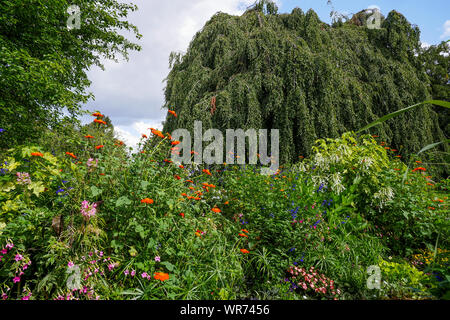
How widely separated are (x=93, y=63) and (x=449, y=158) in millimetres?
10096

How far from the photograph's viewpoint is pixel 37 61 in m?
3.91

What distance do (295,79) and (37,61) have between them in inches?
189

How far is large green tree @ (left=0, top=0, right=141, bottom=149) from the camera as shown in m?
3.84

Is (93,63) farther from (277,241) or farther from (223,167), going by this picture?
(277,241)

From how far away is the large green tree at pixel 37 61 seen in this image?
384cm

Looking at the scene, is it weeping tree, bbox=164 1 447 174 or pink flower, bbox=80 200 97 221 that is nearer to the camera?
pink flower, bbox=80 200 97 221

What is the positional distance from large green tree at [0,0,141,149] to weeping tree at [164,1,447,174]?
2.27 metres
